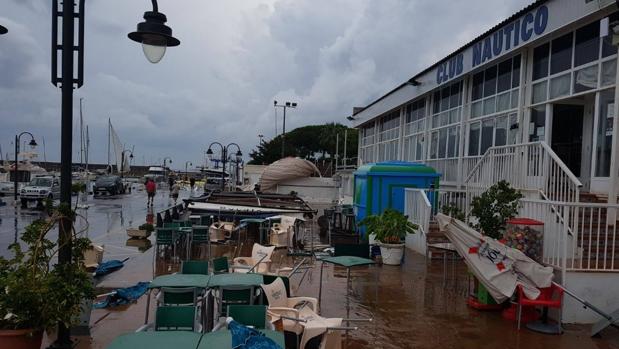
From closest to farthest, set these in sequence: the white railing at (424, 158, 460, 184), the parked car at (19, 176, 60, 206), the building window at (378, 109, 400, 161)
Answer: the white railing at (424, 158, 460, 184), the building window at (378, 109, 400, 161), the parked car at (19, 176, 60, 206)

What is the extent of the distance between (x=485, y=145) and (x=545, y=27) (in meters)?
4.61

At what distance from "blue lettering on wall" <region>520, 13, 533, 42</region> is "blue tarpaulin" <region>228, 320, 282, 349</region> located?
466 inches

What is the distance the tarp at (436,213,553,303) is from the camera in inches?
282

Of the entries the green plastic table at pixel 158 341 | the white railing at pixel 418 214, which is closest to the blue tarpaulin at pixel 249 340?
the green plastic table at pixel 158 341

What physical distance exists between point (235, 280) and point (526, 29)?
1080 cm

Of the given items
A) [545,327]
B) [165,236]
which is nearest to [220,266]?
[545,327]

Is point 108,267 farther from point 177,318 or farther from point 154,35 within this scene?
point 177,318

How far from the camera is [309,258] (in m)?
12.4

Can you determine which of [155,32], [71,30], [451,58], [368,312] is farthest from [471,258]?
[451,58]

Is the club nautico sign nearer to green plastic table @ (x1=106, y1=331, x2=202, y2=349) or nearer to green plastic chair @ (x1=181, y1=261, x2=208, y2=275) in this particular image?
green plastic chair @ (x1=181, y1=261, x2=208, y2=275)

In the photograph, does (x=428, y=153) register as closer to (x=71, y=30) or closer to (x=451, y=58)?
(x=451, y=58)

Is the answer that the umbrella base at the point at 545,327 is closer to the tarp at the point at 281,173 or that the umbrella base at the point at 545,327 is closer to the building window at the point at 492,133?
the building window at the point at 492,133

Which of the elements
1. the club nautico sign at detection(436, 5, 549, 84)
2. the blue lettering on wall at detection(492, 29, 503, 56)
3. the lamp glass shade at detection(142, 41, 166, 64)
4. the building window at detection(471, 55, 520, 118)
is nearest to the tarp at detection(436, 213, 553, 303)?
the lamp glass shade at detection(142, 41, 166, 64)

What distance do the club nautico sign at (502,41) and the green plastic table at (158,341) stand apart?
11648 mm
